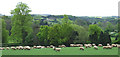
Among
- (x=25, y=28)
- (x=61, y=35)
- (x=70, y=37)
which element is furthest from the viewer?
(x=25, y=28)

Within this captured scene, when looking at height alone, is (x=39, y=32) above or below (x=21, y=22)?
below

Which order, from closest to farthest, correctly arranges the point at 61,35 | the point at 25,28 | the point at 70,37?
the point at 70,37, the point at 61,35, the point at 25,28

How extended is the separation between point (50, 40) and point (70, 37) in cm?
369

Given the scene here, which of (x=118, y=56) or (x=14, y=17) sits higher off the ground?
(x=14, y=17)

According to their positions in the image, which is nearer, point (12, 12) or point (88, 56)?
point (88, 56)

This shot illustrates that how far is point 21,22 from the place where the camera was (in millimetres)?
41031

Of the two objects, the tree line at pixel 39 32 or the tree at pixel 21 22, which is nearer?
the tree line at pixel 39 32

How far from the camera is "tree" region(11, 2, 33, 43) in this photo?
4059 centimetres

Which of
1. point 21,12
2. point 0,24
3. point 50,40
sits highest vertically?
point 21,12

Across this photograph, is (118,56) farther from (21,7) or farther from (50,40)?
(21,7)

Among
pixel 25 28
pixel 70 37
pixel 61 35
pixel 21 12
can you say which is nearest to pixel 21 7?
pixel 21 12

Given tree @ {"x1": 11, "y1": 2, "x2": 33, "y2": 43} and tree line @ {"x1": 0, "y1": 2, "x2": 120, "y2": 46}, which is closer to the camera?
tree line @ {"x1": 0, "y1": 2, "x2": 120, "y2": 46}

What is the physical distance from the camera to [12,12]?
138ft

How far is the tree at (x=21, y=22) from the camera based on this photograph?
40594mm
